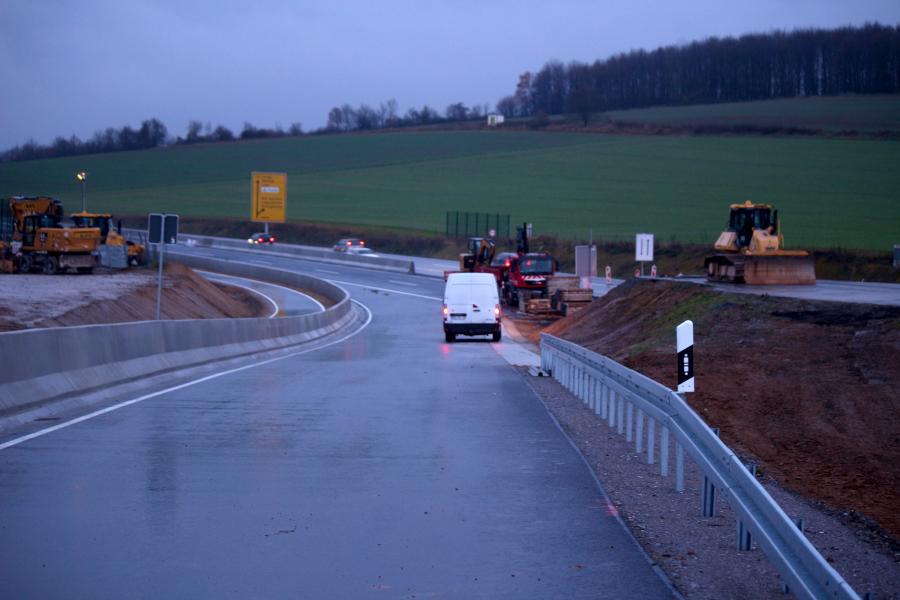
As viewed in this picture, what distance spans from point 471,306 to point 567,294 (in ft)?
38.1

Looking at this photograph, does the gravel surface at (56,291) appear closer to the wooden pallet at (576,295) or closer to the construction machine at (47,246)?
the construction machine at (47,246)

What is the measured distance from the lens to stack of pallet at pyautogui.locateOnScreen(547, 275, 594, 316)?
45.4 m

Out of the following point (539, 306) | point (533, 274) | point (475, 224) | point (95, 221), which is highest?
point (475, 224)

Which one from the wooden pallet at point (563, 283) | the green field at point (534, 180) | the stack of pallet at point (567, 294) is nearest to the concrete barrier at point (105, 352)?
the stack of pallet at point (567, 294)

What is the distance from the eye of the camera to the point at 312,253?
80875mm

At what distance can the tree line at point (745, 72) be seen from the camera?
394ft

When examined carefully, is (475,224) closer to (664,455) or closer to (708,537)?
(664,455)

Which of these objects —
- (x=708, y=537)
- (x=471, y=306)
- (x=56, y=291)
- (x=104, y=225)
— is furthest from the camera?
(x=104, y=225)

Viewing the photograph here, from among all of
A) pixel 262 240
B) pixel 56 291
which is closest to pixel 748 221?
pixel 56 291

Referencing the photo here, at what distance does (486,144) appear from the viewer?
129125 mm

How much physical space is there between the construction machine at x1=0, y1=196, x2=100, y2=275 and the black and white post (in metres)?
44.4

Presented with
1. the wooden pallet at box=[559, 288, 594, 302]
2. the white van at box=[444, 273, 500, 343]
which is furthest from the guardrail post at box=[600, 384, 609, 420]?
the wooden pallet at box=[559, 288, 594, 302]

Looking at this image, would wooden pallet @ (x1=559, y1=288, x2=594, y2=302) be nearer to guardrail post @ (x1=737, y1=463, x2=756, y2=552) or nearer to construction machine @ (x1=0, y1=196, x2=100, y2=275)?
construction machine @ (x1=0, y1=196, x2=100, y2=275)

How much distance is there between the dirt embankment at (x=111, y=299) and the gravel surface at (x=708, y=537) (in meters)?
21.3
